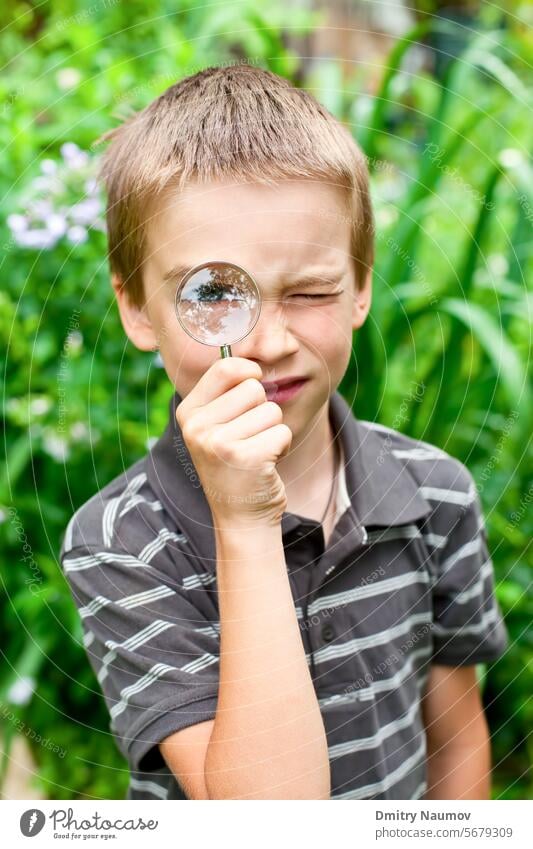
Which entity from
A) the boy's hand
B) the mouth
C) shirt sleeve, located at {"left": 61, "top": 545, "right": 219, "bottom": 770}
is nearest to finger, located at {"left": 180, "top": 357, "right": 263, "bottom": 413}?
the boy's hand

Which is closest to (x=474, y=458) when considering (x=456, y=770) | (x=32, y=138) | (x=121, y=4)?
(x=456, y=770)

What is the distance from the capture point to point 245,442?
2.40 ft

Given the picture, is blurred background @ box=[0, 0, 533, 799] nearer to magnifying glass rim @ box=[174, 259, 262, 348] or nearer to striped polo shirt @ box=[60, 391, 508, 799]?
striped polo shirt @ box=[60, 391, 508, 799]

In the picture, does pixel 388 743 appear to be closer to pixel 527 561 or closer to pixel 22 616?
pixel 527 561

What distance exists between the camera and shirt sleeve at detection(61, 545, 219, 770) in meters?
0.83

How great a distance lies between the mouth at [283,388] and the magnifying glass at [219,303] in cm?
10

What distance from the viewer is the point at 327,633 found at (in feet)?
3.08

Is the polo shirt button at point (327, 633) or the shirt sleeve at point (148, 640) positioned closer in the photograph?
the shirt sleeve at point (148, 640)

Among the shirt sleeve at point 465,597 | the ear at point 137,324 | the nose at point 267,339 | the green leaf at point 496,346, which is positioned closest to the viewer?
the nose at point 267,339

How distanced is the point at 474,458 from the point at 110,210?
79 centimetres
